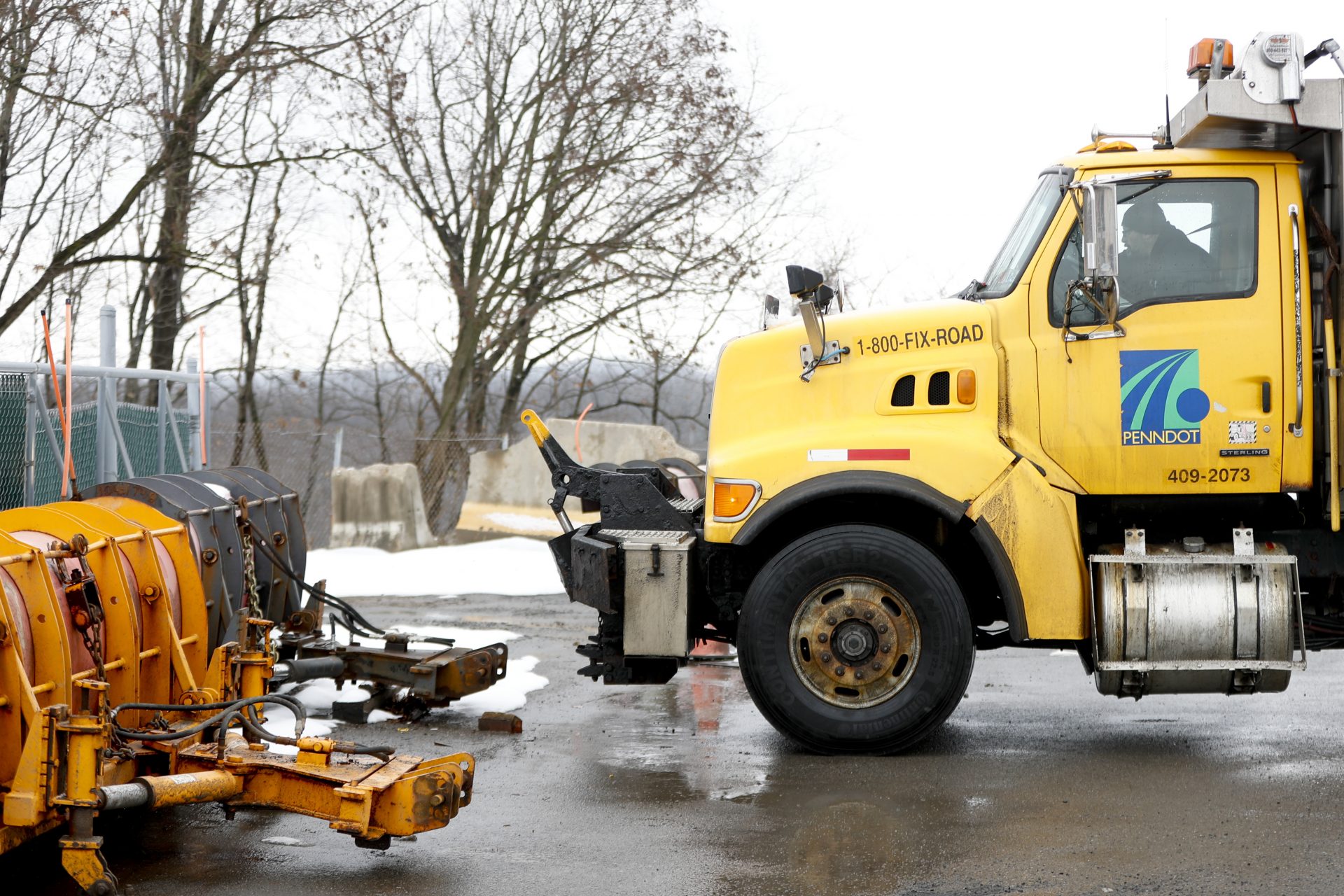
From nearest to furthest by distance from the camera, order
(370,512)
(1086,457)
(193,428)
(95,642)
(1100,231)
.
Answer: (95,642) < (1100,231) < (1086,457) < (193,428) < (370,512)

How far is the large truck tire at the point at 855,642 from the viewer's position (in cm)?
641

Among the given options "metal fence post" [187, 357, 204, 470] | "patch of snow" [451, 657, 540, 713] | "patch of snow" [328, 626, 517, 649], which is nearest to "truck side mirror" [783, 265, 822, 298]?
"patch of snow" [451, 657, 540, 713]

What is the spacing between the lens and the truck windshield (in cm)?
668

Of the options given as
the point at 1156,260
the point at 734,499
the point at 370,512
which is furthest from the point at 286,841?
the point at 370,512

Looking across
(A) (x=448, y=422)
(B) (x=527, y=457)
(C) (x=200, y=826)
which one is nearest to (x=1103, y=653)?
(C) (x=200, y=826)

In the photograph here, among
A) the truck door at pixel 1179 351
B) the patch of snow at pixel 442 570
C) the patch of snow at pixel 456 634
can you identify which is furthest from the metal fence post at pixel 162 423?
the truck door at pixel 1179 351

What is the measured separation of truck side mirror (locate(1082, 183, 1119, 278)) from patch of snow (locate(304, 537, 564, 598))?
7.83m

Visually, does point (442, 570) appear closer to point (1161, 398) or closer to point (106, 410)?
point (106, 410)

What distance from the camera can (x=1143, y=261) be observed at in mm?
6547

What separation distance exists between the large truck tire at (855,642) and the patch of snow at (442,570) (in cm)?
674

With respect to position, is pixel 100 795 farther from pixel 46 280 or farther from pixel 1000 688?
pixel 46 280

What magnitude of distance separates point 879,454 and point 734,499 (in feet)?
2.46

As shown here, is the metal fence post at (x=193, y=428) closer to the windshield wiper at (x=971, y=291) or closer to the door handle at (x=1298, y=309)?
the windshield wiper at (x=971, y=291)

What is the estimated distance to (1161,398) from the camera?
21.2 ft
